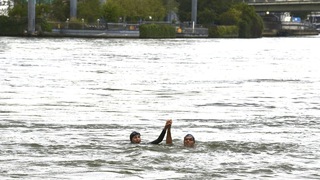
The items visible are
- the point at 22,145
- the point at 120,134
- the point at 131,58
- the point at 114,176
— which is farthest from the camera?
the point at 131,58

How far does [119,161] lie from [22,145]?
3.05 m

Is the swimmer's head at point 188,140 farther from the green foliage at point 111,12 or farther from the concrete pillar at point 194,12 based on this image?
the concrete pillar at point 194,12

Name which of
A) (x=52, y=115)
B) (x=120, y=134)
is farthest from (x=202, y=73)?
(x=120, y=134)

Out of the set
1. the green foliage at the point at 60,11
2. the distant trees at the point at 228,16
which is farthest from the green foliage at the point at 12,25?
the distant trees at the point at 228,16

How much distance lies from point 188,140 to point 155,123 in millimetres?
5625

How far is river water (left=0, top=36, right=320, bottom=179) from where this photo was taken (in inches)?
895

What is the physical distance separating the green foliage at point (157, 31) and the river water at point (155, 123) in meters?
86.9

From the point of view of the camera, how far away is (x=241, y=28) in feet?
569

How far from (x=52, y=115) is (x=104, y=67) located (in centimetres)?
2815

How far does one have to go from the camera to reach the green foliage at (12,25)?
136000 mm

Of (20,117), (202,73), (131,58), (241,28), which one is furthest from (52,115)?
(241,28)

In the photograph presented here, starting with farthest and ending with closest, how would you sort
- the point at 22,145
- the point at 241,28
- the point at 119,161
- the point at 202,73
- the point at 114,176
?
the point at 241,28
the point at 202,73
the point at 22,145
the point at 119,161
the point at 114,176

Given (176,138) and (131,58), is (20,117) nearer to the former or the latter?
(176,138)

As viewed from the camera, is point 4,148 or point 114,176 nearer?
point 114,176
